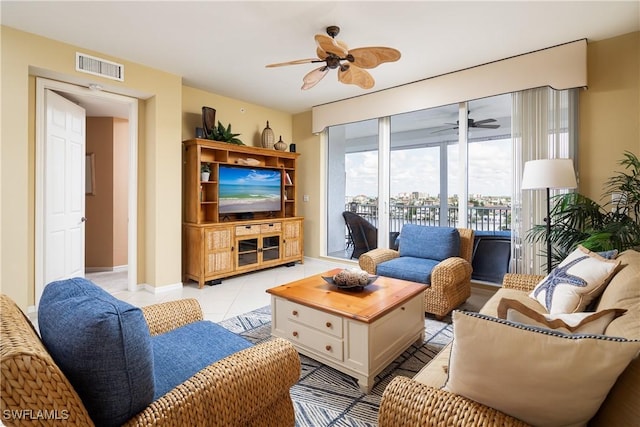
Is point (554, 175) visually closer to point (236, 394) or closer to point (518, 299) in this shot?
point (518, 299)

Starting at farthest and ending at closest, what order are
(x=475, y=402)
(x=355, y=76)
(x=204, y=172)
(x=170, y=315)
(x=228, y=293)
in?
(x=204, y=172), (x=228, y=293), (x=355, y=76), (x=170, y=315), (x=475, y=402)

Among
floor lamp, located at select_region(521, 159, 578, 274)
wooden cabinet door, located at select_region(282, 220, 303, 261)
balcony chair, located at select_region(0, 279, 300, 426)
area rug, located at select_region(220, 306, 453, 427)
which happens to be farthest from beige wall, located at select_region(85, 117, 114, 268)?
floor lamp, located at select_region(521, 159, 578, 274)

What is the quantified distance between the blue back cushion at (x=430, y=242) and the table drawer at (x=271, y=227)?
197 cm

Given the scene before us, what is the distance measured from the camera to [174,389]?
39.7 inches

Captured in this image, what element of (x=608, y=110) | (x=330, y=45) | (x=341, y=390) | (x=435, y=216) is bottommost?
(x=341, y=390)

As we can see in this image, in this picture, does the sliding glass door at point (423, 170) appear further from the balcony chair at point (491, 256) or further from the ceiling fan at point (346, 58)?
the ceiling fan at point (346, 58)

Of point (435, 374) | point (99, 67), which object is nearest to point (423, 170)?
point (435, 374)

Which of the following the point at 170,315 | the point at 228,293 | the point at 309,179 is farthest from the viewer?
the point at 309,179

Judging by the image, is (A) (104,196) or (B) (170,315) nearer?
(B) (170,315)

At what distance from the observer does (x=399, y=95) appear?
4.20 metres

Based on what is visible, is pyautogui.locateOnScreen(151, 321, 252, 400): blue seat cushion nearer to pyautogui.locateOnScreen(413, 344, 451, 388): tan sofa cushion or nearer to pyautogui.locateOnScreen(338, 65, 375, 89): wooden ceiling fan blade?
pyautogui.locateOnScreen(413, 344, 451, 388): tan sofa cushion

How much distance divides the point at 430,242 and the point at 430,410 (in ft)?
8.83

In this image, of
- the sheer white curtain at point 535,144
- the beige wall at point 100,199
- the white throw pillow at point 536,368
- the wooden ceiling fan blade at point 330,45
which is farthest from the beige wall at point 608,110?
the beige wall at point 100,199

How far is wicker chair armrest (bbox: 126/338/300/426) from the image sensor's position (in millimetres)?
953
